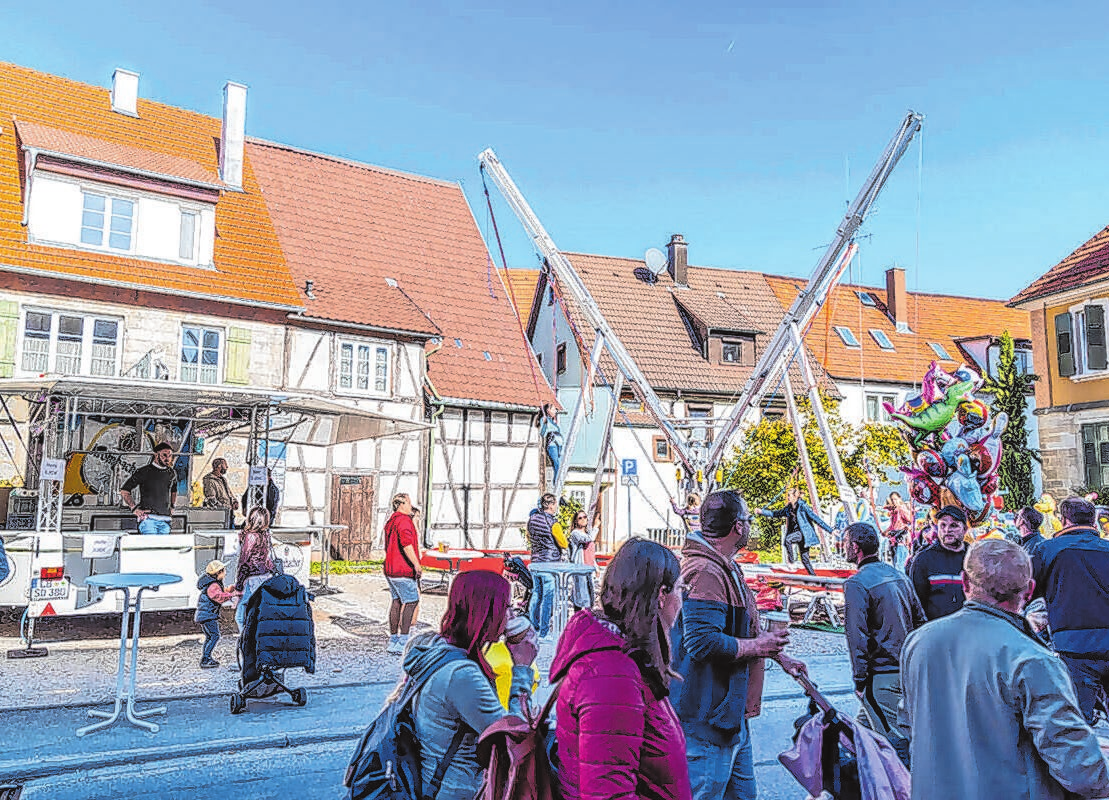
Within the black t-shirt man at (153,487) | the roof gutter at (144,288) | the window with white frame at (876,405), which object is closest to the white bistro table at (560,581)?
the black t-shirt man at (153,487)

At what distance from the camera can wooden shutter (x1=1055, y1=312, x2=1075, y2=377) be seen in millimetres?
22000

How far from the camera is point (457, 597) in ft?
10.6

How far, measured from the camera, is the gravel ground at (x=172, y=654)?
8.05 meters

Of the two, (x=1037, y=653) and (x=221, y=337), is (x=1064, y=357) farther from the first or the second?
(x=1037, y=653)

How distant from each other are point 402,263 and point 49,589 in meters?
16.4

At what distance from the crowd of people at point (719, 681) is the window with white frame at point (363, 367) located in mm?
17940

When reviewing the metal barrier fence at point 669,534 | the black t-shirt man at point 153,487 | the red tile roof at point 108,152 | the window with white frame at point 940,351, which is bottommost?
the metal barrier fence at point 669,534

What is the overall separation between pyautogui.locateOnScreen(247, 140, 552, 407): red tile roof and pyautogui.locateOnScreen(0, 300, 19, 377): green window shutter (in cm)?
590

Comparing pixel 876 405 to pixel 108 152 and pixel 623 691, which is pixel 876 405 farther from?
pixel 623 691

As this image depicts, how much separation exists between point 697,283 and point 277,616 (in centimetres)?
2969

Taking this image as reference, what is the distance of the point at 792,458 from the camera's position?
24281 mm

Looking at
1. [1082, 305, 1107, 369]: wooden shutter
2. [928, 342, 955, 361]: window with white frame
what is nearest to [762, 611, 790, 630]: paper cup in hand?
[1082, 305, 1107, 369]: wooden shutter

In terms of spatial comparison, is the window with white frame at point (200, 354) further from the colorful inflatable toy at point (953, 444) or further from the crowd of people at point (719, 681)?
the crowd of people at point (719, 681)

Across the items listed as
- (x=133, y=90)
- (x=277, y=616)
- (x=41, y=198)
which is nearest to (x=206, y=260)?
(x=41, y=198)
